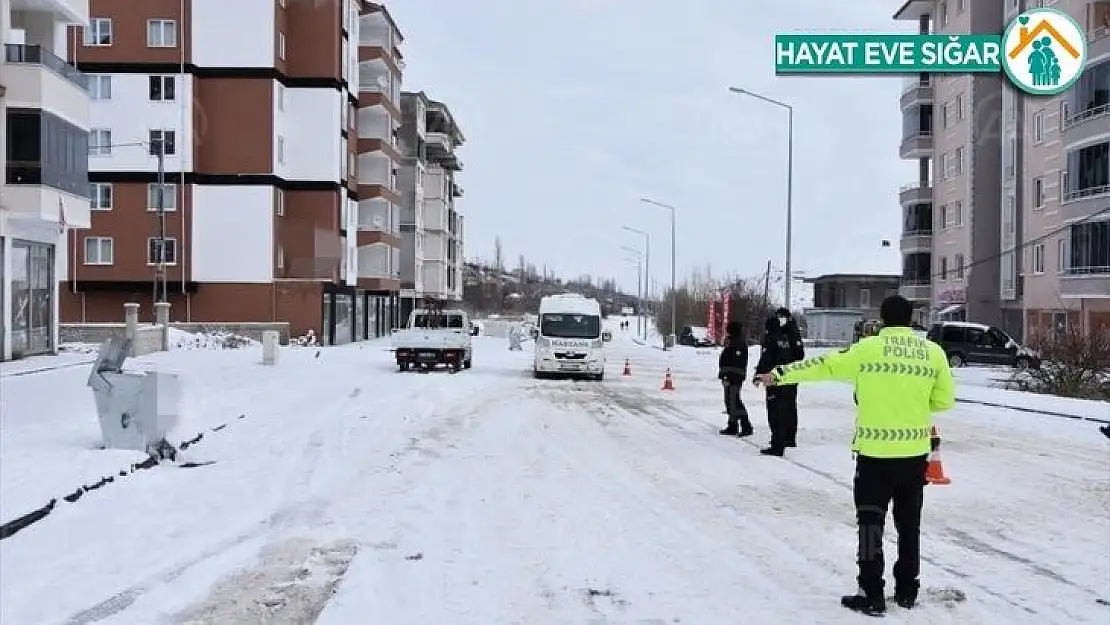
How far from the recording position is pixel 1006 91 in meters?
52.8

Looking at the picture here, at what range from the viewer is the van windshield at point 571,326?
102 ft

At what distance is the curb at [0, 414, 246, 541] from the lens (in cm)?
835

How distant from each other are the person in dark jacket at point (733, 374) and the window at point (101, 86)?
4056 centimetres

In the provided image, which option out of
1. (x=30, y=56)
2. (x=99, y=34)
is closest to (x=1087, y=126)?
(x=30, y=56)

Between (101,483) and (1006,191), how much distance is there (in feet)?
166

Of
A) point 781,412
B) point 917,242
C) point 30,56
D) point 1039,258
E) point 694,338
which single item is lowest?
point 694,338

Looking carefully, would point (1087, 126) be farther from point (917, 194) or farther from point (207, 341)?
point (207, 341)

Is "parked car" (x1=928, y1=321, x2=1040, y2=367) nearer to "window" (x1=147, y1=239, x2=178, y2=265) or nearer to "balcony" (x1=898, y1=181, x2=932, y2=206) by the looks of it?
"balcony" (x1=898, y1=181, x2=932, y2=206)

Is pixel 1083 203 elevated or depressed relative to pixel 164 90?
depressed

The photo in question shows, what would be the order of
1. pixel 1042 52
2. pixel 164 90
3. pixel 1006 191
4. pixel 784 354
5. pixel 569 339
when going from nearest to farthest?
1. pixel 784 354
2. pixel 1042 52
3. pixel 569 339
4. pixel 164 90
5. pixel 1006 191

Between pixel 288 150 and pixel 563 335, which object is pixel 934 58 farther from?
pixel 288 150

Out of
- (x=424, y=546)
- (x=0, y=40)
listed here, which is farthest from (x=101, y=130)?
(x=424, y=546)

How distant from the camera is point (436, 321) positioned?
1373 inches

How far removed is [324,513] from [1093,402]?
728 inches
